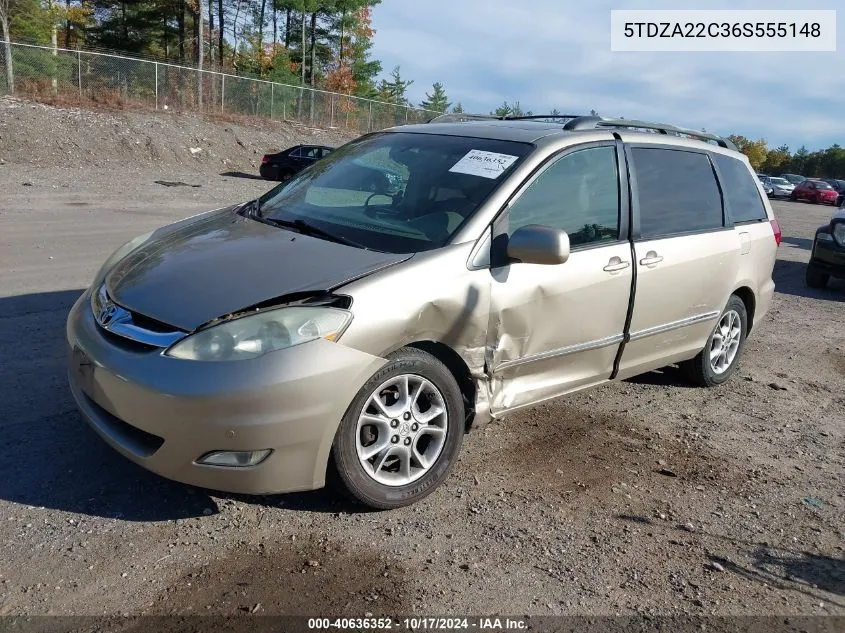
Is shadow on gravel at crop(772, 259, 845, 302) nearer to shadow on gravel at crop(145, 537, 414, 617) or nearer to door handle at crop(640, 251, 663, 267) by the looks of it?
door handle at crop(640, 251, 663, 267)

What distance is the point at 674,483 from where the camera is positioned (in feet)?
13.3

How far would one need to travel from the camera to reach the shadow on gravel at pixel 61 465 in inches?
130

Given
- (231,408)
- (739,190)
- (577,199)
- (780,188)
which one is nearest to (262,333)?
(231,408)

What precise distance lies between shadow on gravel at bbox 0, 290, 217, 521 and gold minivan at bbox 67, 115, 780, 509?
35 cm

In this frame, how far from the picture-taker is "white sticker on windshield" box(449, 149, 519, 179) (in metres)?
4.04

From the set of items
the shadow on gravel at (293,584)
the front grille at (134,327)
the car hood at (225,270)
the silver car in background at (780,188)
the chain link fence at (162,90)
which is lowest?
the shadow on gravel at (293,584)

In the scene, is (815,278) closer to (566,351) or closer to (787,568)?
(566,351)

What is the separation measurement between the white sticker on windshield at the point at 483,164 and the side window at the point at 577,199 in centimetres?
19

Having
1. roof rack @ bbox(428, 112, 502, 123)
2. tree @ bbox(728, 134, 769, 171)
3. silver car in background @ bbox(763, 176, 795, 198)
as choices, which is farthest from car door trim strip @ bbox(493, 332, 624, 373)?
tree @ bbox(728, 134, 769, 171)

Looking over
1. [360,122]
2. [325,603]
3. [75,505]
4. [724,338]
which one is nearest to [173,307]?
[75,505]

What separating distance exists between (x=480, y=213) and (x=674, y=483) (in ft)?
5.95

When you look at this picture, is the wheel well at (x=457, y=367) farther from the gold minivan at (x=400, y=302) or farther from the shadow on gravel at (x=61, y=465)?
the shadow on gravel at (x=61, y=465)

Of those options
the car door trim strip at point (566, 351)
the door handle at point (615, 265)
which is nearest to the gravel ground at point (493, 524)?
the car door trim strip at point (566, 351)

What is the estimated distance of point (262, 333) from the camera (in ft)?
10.1
